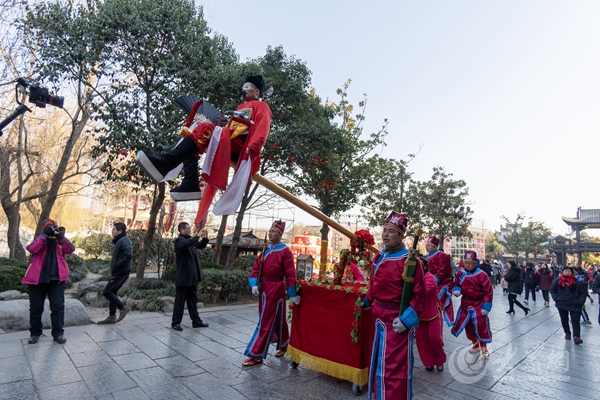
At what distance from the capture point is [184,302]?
6.07 meters

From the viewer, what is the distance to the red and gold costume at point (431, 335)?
14.7 ft

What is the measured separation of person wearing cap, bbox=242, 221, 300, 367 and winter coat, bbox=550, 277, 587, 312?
572cm

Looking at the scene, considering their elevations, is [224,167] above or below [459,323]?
above

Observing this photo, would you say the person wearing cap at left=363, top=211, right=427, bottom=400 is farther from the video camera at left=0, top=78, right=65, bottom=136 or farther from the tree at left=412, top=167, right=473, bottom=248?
the tree at left=412, top=167, right=473, bottom=248

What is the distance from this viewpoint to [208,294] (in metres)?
9.41

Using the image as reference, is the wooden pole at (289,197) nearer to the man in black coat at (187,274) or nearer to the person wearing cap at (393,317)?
the person wearing cap at (393,317)

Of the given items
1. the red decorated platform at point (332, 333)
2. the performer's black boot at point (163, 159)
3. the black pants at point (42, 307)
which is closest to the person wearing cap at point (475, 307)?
the red decorated platform at point (332, 333)

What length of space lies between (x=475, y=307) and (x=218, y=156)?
16.0 feet

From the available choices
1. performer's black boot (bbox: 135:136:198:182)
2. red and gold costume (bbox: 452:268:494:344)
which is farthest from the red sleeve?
red and gold costume (bbox: 452:268:494:344)

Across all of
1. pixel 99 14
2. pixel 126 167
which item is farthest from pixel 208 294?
pixel 99 14

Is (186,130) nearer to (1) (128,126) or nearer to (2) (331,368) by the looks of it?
(2) (331,368)

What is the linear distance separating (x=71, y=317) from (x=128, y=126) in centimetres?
401

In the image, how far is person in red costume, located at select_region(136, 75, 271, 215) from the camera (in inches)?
116

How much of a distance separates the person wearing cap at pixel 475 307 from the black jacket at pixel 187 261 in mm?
4362
